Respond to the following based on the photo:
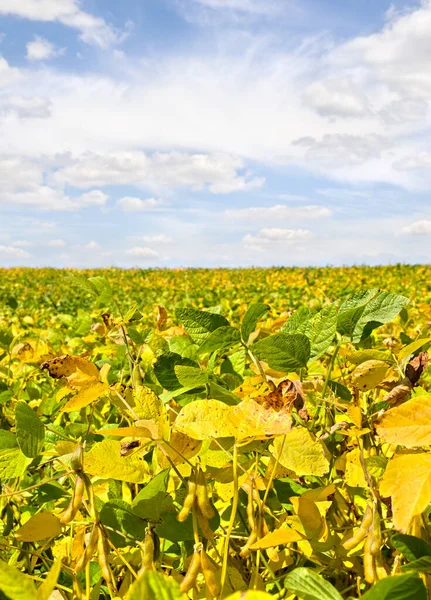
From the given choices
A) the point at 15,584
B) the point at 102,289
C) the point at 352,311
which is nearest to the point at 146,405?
the point at 15,584

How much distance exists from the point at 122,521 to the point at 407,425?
0.52 metres

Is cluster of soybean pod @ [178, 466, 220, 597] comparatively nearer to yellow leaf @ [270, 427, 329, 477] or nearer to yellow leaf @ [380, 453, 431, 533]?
yellow leaf @ [270, 427, 329, 477]

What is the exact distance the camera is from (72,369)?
101 centimetres

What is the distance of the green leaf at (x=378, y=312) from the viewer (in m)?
1.07

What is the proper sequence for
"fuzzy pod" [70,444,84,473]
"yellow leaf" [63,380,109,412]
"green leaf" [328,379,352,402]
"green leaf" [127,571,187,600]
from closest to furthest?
"green leaf" [127,571,187,600]
"fuzzy pod" [70,444,84,473]
"yellow leaf" [63,380,109,412]
"green leaf" [328,379,352,402]

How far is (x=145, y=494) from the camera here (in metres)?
0.85

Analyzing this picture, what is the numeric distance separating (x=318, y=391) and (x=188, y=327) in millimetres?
341

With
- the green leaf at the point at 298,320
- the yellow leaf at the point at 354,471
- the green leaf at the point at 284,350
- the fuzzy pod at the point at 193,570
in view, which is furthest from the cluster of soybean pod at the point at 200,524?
the green leaf at the point at 298,320

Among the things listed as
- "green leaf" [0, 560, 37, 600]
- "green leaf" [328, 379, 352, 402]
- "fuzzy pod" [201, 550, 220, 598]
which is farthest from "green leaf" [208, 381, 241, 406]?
"green leaf" [0, 560, 37, 600]

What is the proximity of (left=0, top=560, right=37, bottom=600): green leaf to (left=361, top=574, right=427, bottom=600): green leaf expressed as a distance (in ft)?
1.03

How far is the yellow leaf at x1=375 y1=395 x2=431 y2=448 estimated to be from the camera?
0.63 meters

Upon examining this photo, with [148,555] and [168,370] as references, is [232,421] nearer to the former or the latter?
[148,555]

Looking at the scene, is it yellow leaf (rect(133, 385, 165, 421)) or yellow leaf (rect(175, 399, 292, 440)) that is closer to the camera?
yellow leaf (rect(175, 399, 292, 440))

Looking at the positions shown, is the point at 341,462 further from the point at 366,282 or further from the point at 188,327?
the point at 366,282
